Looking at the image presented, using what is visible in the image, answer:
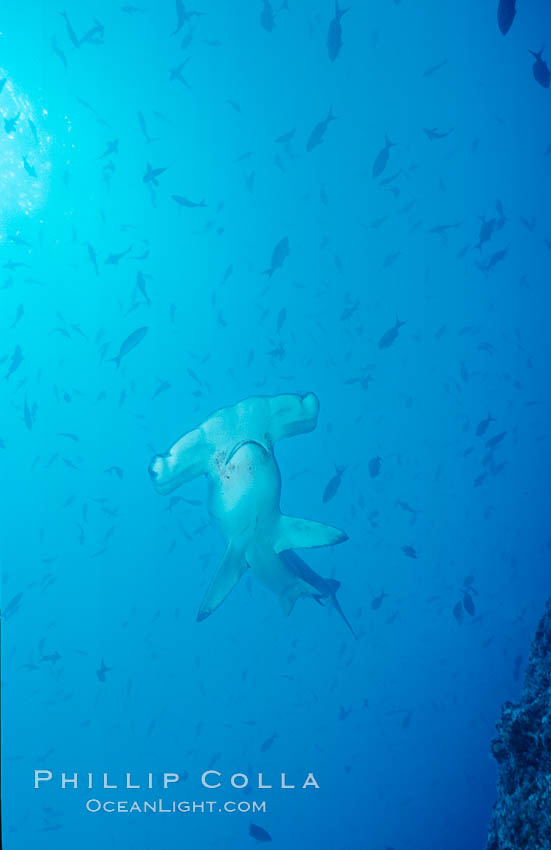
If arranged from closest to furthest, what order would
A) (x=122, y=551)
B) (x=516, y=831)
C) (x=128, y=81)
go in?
(x=516, y=831) → (x=128, y=81) → (x=122, y=551)

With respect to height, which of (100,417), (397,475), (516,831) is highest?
(100,417)

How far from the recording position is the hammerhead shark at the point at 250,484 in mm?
2480

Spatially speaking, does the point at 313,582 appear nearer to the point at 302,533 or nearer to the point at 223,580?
the point at 302,533

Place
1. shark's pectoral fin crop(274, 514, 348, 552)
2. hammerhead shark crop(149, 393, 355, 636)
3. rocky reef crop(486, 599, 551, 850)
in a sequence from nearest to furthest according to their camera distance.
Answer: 1. rocky reef crop(486, 599, 551, 850)
2. hammerhead shark crop(149, 393, 355, 636)
3. shark's pectoral fin crop(274, 514, 348, 552)

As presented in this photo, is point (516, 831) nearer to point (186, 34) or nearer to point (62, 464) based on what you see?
point (62, 464)

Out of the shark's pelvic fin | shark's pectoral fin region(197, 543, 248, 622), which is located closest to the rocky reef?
the shark's pelvic fin

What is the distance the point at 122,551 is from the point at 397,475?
1.14 meters

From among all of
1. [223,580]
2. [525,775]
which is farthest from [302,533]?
[525,775]

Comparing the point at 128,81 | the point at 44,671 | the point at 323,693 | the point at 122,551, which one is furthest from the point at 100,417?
the point at 323,693

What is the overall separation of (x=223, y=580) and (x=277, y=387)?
2.51 ft

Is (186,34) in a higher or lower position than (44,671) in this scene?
higher

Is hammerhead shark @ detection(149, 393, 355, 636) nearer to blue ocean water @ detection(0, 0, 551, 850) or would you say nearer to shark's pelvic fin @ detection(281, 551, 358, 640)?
shark's pelvic fin @ detection(281, 551, 358, 640)

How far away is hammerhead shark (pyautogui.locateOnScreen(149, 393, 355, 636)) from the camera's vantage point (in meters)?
2.48

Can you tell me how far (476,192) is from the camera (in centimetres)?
267
